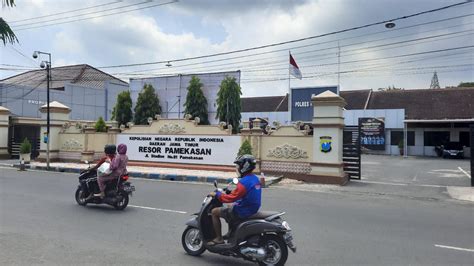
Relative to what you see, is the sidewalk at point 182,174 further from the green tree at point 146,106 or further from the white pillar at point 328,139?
the green tree at point 146,106

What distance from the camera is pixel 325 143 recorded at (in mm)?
15375

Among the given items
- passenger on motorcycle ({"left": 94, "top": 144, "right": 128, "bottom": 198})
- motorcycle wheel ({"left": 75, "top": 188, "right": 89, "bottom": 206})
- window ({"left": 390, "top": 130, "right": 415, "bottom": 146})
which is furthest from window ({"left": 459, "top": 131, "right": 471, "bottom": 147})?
motorcycle wheel ({"left": 75, "top": 188, "right": 89, "bottom": 206})

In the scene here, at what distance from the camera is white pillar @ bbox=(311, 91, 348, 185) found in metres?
15.1

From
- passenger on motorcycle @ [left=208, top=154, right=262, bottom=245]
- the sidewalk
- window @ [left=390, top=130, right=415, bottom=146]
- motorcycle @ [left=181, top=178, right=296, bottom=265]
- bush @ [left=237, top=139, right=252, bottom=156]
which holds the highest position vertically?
window @ [left=390, top=130, right=415, bottom=146]

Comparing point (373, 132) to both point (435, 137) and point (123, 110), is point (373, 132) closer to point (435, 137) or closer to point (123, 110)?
point (435, 137)

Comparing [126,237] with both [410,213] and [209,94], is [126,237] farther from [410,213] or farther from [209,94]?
[209,94]

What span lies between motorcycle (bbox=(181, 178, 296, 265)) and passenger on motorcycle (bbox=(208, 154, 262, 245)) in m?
0.08

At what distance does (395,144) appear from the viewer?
36.4 meters

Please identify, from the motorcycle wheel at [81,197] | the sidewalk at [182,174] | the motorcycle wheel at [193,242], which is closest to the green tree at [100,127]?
the sidewalk at [182,174]

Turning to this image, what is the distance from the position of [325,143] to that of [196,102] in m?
15.2

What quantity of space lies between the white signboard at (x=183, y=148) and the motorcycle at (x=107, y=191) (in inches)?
345

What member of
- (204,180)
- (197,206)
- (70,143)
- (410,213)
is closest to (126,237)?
(197,206)

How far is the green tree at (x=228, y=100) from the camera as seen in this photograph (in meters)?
27.6

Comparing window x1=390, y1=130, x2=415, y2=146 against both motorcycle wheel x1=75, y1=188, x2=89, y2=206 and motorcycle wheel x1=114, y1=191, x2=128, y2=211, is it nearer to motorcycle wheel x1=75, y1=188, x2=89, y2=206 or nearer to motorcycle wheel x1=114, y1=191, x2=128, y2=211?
motorcycle wheel x1=114, y1=191, x2=128, y2=211
